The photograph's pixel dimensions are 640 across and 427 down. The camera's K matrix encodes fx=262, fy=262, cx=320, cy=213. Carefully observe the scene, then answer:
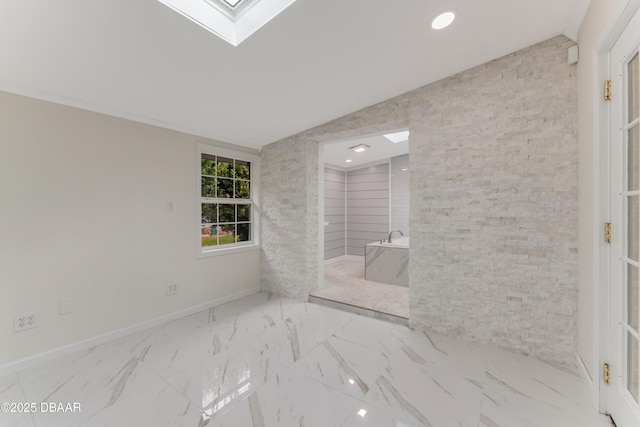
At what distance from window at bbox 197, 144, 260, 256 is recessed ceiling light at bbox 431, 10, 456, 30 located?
106 inches

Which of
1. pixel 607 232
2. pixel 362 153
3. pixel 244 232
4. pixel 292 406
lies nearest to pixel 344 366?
pixel 292 406

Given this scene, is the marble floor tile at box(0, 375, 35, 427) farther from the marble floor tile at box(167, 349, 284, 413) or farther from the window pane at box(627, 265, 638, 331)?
the window pane at box(627, 265, 638, 331)

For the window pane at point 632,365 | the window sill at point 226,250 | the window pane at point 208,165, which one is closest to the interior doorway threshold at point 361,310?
the window sill at point 226,250

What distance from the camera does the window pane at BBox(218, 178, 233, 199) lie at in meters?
3.56

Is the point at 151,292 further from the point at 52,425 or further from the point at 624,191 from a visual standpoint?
the point at 624,191

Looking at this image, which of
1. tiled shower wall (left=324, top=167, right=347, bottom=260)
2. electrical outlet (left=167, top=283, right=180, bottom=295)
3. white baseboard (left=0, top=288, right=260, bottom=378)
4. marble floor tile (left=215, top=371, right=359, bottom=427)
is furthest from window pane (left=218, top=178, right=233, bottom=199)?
tiled shower wall (left=324, top=167, right=347, bottom=260)

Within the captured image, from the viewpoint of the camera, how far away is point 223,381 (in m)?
1.88

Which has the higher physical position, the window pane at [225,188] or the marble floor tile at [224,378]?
the window pane at [225,188]

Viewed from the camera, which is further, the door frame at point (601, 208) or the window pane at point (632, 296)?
the door frame at point (601, 208)

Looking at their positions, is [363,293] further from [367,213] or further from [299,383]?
[367,213]

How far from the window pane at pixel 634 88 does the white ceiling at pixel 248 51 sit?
80cm

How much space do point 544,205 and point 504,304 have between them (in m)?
0.91

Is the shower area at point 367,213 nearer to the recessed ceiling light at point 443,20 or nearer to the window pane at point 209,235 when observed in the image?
the window pane at point 209,235

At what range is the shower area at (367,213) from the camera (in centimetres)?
418
